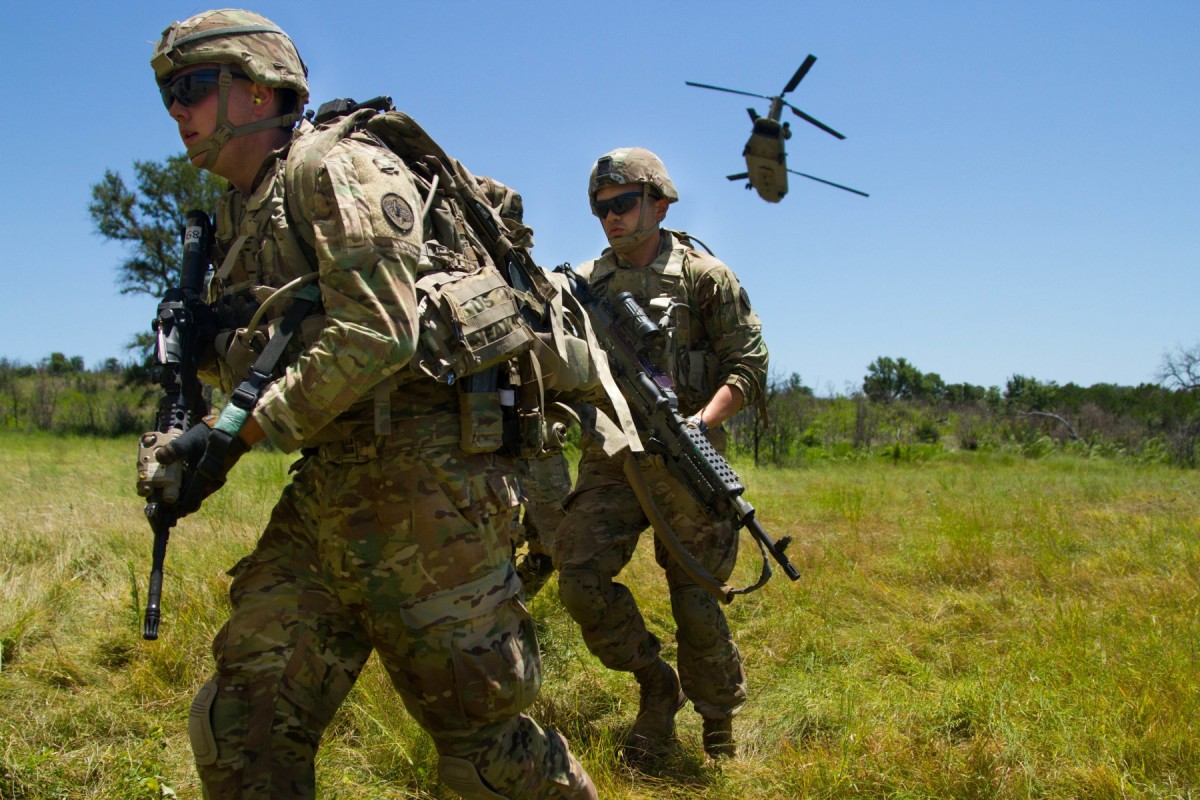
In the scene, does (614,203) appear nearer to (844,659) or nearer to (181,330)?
(181,330)

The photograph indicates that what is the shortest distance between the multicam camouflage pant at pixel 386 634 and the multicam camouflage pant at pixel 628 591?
1238 millimetres

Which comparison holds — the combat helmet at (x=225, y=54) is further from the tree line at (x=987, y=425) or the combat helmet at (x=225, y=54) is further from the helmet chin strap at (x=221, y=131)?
the tree line at (x=987, y=425)

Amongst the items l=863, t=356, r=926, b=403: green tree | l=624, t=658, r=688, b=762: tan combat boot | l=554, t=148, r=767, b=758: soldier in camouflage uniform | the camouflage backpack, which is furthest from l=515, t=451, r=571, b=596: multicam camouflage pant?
l=863, t=356, r=926, b=403: green tree

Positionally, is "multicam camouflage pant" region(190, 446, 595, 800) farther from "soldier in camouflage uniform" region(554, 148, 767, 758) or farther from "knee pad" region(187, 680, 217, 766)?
"soldier in camouflage uniform" region(554, 148, 767, 758)

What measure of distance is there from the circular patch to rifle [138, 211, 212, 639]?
68 centimetres

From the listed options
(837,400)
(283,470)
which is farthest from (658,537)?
(837,400)

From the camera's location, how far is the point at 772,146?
529 inches

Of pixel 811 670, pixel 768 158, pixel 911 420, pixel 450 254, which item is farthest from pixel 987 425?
pixel 450 254

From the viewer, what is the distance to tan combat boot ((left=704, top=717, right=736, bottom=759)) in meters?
3.78

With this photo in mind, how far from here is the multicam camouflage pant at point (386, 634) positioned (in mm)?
2385

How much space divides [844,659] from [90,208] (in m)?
21.6

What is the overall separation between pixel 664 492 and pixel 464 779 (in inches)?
67.9

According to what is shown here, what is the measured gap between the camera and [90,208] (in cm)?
2152

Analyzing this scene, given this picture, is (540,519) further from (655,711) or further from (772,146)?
(772,146)
